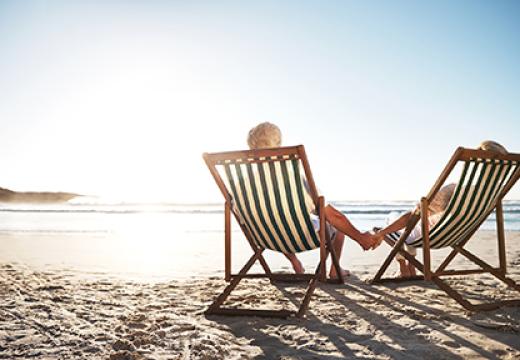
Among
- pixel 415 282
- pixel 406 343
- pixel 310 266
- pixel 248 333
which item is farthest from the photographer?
pixel 310 266

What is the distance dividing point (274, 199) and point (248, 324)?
2.81 feet

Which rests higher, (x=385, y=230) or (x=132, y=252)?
(x=385, y=230)

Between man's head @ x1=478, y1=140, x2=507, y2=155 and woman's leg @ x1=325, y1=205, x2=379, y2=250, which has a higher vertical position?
man's head @ x1=478, y1=140, x2=507, y2=155

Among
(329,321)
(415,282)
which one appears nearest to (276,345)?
(329,321)

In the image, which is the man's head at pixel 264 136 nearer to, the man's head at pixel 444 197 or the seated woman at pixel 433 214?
the seated woman at pixel 433 214

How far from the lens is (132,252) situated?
6.43 meters

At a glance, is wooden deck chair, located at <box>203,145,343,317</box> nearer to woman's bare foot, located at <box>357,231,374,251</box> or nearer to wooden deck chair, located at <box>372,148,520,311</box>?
woman's bare foot, located at <box>357,231,374,251</box>

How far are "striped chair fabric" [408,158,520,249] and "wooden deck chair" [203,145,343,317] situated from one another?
921 mm

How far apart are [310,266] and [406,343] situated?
308cm

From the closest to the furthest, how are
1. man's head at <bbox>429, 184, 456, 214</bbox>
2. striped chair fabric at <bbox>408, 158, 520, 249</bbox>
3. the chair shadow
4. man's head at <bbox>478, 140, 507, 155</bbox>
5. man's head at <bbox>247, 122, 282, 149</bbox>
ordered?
the chair shadow
striped chair fabric at <bbox>408, 158, 520, 249</bbox>
man's head at <bbox>478, 140, 507, 155</bbox>
man's head at <bbox>247, 122, 282, 149</bbox>
man's head at <bbox>429, 184, 456, 214</bbox>

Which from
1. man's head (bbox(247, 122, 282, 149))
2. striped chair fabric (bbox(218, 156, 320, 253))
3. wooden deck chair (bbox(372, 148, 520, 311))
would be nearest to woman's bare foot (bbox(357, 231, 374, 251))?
wooden deck chair (bbox(372, 148, 520, 311))

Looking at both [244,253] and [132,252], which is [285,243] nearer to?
[244,253]

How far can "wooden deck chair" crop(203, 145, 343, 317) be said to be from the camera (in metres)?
2.74

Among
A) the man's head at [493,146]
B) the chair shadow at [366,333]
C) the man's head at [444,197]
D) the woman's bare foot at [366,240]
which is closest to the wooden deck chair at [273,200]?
the chair shadow at [366,333]
